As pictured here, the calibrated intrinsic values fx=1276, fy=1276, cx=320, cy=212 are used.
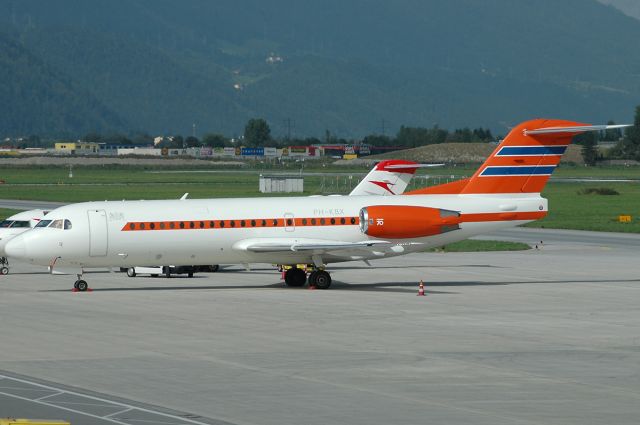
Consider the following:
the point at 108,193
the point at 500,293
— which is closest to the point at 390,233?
the point at 500,293

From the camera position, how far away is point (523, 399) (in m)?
23.1

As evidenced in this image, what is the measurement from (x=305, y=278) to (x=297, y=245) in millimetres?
2450

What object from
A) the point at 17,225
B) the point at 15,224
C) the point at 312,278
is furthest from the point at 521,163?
the point at 15,224

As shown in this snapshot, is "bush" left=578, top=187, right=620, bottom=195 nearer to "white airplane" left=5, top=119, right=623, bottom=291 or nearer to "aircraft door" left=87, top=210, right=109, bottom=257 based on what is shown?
"white airplane" left=5, top=119, right=623, bottom=291

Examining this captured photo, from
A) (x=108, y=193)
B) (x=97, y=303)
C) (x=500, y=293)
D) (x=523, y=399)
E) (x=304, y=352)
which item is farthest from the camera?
(x=108, y=193)

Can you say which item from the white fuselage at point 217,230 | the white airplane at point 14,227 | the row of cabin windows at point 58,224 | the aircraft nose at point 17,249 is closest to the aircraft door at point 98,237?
the white fuselage at point 217,230

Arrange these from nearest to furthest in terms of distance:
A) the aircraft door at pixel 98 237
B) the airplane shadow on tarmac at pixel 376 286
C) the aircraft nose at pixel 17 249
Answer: the aircraft nose at pixel 17 249 < the aircraft door at pixel 98 237 < the airplane shadow on tarmac at pixel 376 286

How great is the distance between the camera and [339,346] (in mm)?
29562

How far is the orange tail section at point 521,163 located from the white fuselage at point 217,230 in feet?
1.83

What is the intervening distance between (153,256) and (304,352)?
14.5 meters

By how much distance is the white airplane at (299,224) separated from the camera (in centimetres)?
4166

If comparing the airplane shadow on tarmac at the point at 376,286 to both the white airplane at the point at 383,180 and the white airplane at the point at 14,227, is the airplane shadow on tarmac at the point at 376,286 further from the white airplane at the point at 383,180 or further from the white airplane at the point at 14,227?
the white airplane at the point at 383,180

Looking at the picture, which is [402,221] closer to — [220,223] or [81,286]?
[220,223]

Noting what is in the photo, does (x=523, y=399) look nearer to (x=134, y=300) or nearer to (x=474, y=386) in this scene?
(x=474, y=386)
